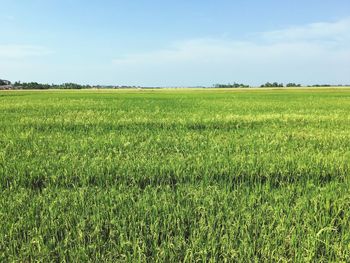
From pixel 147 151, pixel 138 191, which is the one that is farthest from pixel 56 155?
pixel 138 191

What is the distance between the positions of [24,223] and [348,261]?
10.3ft

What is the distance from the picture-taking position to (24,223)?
3264 mm

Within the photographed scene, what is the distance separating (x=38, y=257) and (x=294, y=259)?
2.28 metres

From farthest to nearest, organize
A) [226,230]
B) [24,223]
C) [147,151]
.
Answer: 1. [147,151]
2. [24,223]
3. [226,230]

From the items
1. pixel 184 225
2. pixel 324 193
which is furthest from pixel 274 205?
pixel 184 225

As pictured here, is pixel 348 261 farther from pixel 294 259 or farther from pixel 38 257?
pixel 38 257

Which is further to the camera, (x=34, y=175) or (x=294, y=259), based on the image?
(x=34, y=175)

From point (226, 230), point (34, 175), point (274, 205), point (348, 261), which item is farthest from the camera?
point (34, 175)

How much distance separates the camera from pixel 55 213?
3.40 metres

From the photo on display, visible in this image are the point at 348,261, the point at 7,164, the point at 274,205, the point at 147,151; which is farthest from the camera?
the point at 147,151

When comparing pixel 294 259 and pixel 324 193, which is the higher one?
pixel 324 193

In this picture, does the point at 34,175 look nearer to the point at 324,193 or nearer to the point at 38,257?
the point at 38,257

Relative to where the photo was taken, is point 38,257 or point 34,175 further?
point 34,175

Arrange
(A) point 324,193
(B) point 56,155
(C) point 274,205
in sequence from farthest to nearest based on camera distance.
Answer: (B) point 56,155, (A) point 324,193, (C) point 274,205
